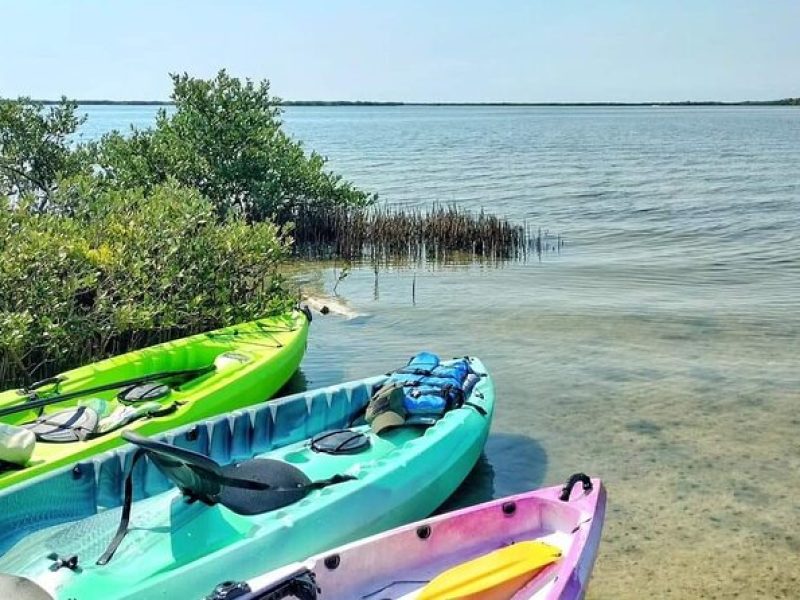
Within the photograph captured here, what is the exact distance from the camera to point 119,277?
31.8 feet

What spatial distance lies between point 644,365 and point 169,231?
20.5 ft

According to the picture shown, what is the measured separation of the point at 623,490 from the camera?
7.45 m

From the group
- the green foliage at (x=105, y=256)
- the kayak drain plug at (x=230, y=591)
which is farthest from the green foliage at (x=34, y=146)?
the kayak drain plug at (x=230, y=591)

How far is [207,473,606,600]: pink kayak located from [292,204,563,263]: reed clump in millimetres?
13749

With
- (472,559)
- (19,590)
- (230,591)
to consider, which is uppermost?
(19,590)

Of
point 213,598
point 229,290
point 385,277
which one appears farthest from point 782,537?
point 385,277

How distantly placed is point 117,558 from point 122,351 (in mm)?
5199

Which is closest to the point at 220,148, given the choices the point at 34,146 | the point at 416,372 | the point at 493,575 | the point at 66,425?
the point at 34,146

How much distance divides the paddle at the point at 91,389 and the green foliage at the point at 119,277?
0.86 meters

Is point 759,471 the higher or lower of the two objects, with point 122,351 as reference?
lower

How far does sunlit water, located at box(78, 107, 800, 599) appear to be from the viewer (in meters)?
6.59

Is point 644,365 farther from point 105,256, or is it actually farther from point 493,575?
point 493,575

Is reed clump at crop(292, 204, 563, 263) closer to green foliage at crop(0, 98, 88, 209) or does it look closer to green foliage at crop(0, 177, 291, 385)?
green foliage at crop(0, 98, 88, 209)

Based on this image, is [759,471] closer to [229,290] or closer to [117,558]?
[117,558]
